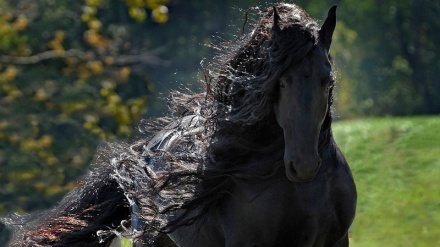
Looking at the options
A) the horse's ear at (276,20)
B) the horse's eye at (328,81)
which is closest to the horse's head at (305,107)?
the horse's eye at (328,81)

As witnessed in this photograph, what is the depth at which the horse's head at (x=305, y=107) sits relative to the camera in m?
5.86

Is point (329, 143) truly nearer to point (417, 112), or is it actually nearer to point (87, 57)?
point (87, 57)

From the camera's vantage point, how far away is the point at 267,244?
254 inches

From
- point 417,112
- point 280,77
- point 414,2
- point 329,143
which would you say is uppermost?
point 280,77

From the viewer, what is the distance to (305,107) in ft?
19.3

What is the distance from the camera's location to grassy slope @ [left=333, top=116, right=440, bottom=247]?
1484 centimetres

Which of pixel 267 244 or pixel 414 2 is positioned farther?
pixel 414 2

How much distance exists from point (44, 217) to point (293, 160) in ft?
11.4

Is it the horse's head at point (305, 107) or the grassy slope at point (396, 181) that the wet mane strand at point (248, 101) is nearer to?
the horse's head at point (305, 107)

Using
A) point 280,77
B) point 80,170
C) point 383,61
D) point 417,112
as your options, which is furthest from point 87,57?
point 383,61

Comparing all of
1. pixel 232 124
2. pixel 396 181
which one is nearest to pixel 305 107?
pixel 232 124

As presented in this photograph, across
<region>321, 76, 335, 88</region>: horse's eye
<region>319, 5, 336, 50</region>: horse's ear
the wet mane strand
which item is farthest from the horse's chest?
<region>319, 5, 336, 50</region>: horse's ear

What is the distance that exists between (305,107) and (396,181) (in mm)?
11394

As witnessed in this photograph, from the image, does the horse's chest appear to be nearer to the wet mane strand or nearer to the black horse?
the black horse
